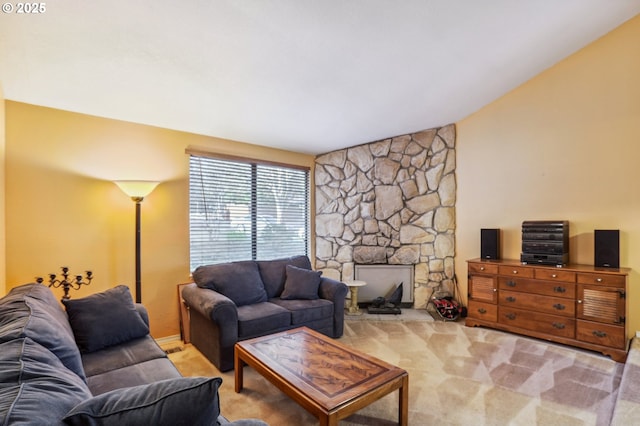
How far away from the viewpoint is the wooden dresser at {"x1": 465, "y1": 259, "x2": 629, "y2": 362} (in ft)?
9.39

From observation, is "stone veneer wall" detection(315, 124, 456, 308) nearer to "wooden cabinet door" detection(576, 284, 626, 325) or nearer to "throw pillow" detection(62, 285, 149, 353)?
"wooden cabinet door" detection(576, 284, 626, 325)

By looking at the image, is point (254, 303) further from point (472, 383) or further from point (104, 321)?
point (472, 383)

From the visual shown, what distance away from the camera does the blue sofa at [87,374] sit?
0.83 meters

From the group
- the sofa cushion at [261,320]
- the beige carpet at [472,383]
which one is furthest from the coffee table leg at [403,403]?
the sofa cushion at [261,320]

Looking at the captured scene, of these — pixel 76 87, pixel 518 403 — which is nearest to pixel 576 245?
pixel 518 403

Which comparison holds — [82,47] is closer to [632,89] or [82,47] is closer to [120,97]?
[120,97]

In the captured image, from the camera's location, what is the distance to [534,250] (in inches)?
134

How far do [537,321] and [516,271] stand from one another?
1.80 ft

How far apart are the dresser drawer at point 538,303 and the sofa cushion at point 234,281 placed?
9.10ft

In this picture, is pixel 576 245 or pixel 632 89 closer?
pixel 632 89

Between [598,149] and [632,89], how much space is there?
61 centimetres

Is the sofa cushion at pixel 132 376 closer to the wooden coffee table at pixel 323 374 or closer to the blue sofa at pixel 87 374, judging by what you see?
the blue sofa at pixel 87 374

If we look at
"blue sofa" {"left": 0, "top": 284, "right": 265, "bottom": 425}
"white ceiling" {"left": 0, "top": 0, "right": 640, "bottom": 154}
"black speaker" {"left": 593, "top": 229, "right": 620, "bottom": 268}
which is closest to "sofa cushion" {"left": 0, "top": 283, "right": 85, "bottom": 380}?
"blue sofa" {"left": 0, "top": 284, "right": 265, "bottom": 425}

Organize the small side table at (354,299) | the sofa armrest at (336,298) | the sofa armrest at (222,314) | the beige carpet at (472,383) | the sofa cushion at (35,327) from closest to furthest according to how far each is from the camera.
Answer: the sofa cushion at (35,327)
the beige carpet at (472,383)
the sofa armrest at (222,314)
the sofa armrest at (336,298)
the small side table at (354,299)
